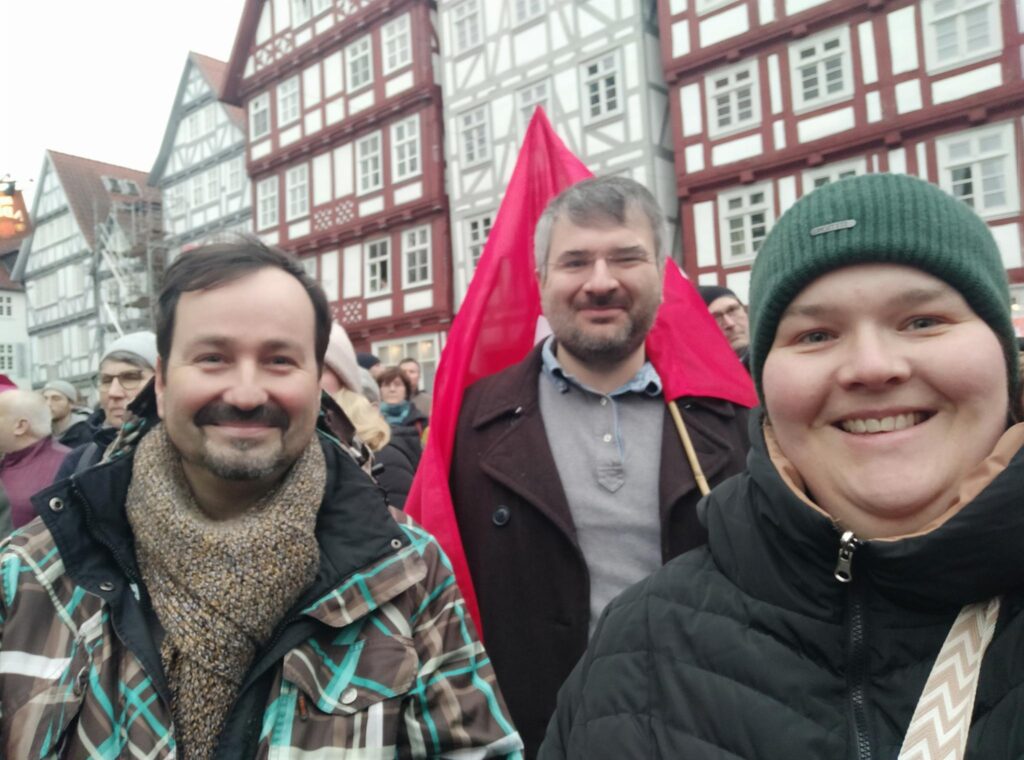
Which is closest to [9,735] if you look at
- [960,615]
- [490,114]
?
[960,615]

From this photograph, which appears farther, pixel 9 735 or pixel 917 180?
pixel 9 735

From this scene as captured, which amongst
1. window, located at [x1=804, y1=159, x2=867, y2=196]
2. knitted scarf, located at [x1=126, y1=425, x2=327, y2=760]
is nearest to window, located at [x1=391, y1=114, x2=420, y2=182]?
window, located at [x1=804, y1=159, x2=867, y2=196]

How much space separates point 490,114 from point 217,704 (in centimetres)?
1593

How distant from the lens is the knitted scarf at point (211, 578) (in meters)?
1.57

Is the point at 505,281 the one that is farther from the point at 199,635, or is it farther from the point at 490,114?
the point at 490,114

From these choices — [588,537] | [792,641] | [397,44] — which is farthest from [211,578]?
[397,44]

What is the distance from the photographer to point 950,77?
11.8 meters

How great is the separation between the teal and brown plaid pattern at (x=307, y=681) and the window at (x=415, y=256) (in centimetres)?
1627

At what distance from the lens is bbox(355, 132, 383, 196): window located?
1859 centimetres

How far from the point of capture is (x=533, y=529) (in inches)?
84.9

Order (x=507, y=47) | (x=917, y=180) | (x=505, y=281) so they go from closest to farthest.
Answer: (x=917, y=180), (x=505, y=281), (x=507, y=47)

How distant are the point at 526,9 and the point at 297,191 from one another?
7.56 m

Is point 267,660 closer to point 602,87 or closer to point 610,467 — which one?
point 610,467

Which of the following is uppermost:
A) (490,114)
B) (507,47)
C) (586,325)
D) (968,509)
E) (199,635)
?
(507,47)
